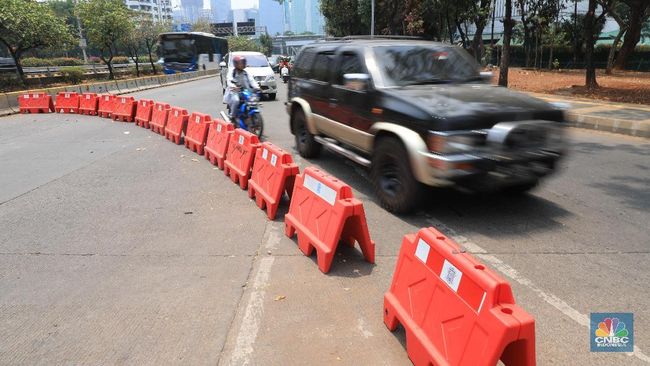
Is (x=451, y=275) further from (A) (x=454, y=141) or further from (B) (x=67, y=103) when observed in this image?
(B) (x=67, y=103)

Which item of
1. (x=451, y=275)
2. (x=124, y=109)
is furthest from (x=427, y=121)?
(x=124, y=109)

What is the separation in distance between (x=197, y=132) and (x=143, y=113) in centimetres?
451

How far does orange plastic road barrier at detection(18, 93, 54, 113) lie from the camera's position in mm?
16812

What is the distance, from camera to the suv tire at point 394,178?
495 centimetres

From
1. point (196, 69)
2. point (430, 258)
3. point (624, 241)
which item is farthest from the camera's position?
point (196, 69)

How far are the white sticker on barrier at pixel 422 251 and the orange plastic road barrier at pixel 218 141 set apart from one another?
16.8ft

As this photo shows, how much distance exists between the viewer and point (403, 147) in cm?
499

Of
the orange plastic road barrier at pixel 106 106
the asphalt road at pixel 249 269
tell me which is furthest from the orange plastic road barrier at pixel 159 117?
the asphalt road at pixel 249 269

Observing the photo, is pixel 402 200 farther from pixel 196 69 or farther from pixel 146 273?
pixel 196 69

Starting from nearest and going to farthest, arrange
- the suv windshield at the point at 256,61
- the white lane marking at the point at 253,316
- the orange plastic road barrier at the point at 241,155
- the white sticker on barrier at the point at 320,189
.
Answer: the white lane marking at the point at 253,316
the white sticker on barrier at the point at 320,189
the orange plastic road barrier at the point at 241,155
the suv windshield at the point at 256,61

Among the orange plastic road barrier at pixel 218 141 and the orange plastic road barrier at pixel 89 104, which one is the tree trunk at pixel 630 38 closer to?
the orange plastic road barrier at pixel 218 141

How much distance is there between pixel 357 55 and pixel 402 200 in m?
2.24

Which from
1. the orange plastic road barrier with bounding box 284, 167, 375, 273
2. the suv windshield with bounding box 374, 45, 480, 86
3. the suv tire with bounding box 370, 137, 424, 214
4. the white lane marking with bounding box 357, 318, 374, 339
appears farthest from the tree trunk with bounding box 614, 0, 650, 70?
the white lane marking with bounding box 357, 318, 374, 339

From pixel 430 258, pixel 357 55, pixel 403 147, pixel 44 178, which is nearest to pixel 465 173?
pixel 403 147
